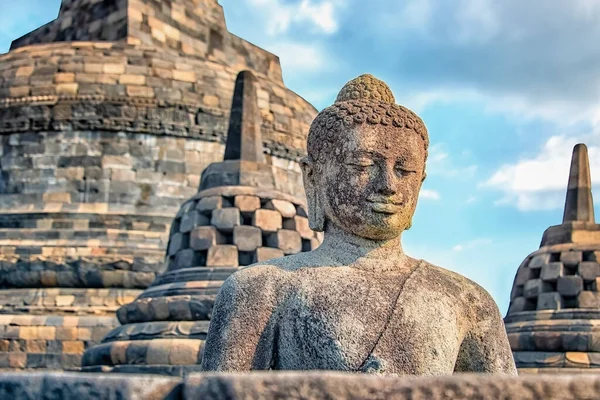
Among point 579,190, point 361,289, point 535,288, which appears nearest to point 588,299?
point 535,288

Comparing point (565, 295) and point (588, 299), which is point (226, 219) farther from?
point (588, 299)

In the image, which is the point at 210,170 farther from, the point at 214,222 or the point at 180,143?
the point at 180,143

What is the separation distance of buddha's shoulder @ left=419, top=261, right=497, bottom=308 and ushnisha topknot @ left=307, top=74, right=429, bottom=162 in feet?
2.02

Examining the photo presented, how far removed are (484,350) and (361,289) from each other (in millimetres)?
633

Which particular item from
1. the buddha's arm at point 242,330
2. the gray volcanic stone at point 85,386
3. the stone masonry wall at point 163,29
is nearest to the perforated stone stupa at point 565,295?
the buddha's arm at point 242,330

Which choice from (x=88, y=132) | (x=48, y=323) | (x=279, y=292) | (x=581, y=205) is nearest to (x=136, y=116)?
(x=88, y=132)

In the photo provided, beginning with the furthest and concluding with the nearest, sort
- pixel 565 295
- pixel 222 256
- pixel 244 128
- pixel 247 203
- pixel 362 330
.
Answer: pixel 565 295
pixel 244 128
pixel 247 203
pixel 222 256
pixel 362 330

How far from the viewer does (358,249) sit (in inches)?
165

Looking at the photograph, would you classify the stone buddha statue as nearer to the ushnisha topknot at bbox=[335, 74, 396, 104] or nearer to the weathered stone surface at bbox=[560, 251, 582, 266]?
the ushnisha topknot at bbox=[335, 74, 396, 104]

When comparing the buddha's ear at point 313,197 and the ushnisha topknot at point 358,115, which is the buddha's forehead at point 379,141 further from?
the buddha's ear at point 313,197

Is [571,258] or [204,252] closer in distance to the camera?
[204,252]

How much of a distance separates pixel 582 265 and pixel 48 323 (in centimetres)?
898

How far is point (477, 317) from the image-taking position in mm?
4109

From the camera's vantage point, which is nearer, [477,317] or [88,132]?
[477,317]
